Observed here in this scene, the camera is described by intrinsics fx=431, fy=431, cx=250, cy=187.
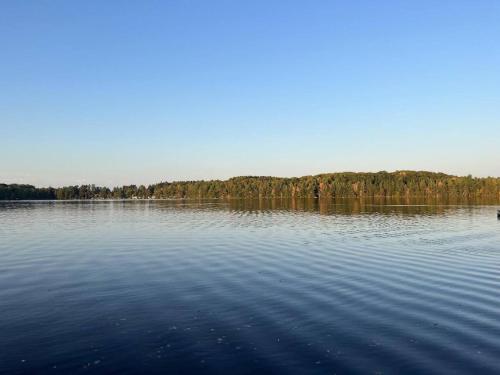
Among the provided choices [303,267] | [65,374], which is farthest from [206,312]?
[303,267]

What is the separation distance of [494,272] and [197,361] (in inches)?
1056

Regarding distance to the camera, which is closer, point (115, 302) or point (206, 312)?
point (206, 312)

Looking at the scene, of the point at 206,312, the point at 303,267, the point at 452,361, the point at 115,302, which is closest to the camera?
the point at 452,361

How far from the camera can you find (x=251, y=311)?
74.5ft

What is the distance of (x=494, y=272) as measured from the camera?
33031 mm

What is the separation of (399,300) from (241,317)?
989 cm

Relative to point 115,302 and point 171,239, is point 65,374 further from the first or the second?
point 171,239

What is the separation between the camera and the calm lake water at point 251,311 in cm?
1612

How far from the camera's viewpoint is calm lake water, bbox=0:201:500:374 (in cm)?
1612

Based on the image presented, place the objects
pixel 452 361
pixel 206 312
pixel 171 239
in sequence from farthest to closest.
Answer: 1. pixel 171 239
2. pixel 206 312
3. pixel 452 361

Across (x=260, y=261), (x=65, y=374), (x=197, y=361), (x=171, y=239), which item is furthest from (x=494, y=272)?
(x=171, y=239)

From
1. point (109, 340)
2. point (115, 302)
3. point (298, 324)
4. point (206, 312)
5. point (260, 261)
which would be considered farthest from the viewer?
point (260, 261)

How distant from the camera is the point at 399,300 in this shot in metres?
25.2

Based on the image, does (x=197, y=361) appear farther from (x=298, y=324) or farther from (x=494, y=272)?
(x=494, y=272)
